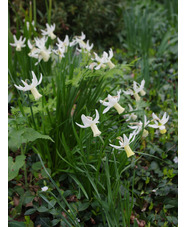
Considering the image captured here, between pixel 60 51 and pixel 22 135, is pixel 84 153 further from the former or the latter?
pixel 60 51

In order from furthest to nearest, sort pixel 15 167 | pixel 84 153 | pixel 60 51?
pixel 60 51 < pixel 84 153 < pixel 15 167

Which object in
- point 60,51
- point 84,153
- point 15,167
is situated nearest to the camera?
point 15,167

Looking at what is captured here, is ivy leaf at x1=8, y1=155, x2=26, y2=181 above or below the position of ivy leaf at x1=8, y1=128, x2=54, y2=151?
below

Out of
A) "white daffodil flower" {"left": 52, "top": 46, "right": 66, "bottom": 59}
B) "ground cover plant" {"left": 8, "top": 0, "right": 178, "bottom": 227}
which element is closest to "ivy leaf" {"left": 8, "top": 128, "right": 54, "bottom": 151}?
"ground cover plant" {"left": 8, "top": 0, "right": 178, "bottom": 227}

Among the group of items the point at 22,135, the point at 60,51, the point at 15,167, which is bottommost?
the point at 15,167

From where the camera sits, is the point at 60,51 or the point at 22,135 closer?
the point at 22,135

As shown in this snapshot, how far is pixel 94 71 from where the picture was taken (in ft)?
5.86

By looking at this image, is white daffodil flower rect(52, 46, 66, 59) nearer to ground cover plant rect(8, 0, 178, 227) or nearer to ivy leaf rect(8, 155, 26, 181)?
ground cover plant rect(8, 0, 178, 227)

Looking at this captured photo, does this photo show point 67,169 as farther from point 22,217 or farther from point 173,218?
point 173,218

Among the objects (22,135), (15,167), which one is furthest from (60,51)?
(15,167)

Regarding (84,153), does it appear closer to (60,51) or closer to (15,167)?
(15,167)

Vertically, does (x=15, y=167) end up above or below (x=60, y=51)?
below
